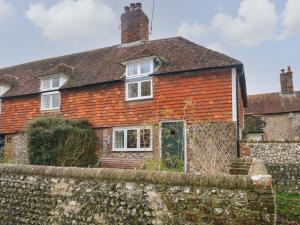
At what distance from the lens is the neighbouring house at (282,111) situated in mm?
31391

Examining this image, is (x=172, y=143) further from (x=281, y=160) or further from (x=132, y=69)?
(x=281, y=160)

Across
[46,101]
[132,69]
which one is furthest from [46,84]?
[132,69]

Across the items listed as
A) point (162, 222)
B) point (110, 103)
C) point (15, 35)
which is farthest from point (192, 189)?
point (15, 35)

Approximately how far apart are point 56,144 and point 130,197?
9.91m

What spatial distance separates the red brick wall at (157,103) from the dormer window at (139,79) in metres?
0.31

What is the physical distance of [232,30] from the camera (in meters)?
20.8

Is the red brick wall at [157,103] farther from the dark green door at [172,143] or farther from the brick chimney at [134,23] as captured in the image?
the brick chimney at [134,23]

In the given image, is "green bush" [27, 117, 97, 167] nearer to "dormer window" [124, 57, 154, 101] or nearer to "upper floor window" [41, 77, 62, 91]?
"dormer window" [124, 57, 154, 101]

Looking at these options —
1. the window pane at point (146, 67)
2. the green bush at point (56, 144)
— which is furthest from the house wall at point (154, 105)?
the green bush at point (56, 144)

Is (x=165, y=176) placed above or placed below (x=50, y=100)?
below

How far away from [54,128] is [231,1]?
9837 mm

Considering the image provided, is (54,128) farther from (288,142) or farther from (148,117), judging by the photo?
(288,142)

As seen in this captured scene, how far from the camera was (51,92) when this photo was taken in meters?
18.5

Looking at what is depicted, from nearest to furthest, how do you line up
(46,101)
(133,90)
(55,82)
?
(133,90) → (55,82) → (46,101)
